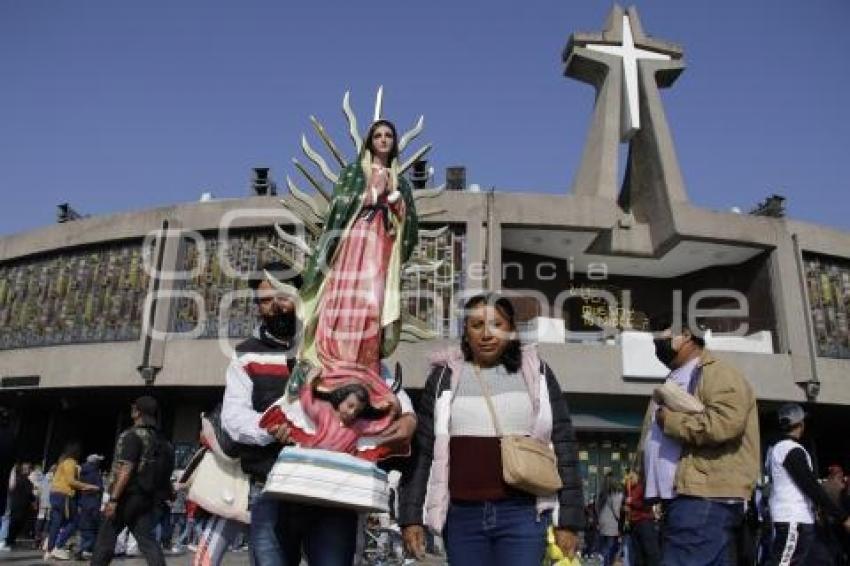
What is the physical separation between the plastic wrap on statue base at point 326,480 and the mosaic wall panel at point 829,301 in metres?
21.9

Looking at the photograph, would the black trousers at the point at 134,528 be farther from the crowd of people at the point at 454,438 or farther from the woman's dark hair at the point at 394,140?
the woman's dark hair at the point at 394,140

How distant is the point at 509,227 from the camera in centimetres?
2105

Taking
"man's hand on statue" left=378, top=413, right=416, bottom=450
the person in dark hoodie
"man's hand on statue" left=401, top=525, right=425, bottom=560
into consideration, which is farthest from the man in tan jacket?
the person in dark hoodie

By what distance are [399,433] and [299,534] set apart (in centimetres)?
60

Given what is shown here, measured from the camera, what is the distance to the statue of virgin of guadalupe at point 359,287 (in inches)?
129

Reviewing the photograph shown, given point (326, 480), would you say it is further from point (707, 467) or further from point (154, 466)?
point (154, 466)

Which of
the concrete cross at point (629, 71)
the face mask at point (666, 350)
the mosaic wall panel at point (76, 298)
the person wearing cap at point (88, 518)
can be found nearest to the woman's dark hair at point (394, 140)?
the face mask at point (666, 350)

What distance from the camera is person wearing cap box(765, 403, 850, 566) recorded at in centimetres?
456

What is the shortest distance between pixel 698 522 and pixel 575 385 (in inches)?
635

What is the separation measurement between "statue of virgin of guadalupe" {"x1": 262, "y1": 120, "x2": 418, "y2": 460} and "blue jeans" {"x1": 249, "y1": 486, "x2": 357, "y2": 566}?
31 centimetres

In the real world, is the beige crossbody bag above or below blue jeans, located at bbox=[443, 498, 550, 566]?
above

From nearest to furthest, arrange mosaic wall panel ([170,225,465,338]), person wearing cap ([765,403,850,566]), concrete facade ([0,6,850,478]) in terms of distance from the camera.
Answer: person wearing cap ([765,403,850,566])
mosaic wall panel ([170,225,465,338])
concrete facade ([0,6,850,478])

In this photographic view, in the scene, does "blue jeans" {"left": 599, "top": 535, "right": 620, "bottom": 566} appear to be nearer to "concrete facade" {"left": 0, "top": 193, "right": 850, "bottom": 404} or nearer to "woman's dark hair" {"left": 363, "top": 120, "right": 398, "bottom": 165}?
"concrete facade" {"left": 0, "top": 193, "right": 850, "bottom": 404}

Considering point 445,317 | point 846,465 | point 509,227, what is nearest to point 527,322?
point 445,317
